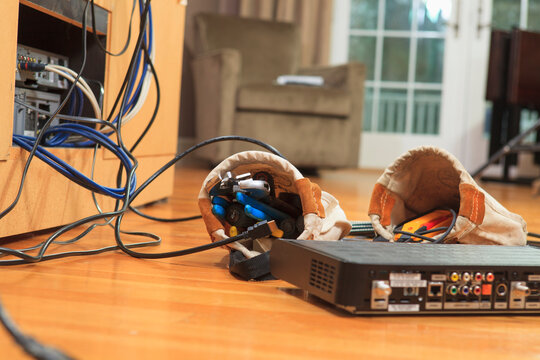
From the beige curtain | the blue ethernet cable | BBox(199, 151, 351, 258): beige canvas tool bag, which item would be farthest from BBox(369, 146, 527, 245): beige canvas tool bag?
the beige curtain

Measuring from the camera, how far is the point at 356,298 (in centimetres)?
62

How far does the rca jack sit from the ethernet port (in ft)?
0.22

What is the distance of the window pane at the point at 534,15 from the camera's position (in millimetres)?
3977

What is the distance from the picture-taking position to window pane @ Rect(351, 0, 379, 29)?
4.16m

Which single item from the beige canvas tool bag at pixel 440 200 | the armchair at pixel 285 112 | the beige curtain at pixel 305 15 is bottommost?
the beige canvas tool bag at pixel 440 200

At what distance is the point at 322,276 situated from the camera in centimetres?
65

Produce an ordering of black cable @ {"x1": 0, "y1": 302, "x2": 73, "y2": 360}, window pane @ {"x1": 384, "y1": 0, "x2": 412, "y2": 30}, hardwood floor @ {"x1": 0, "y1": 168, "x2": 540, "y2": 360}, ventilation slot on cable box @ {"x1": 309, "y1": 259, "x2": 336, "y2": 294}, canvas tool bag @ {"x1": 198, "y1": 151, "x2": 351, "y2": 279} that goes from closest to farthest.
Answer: black cable @ {"x1": 0, "y1": 302, "x2": 73, "y2": 360}, hardwood floor @ {"x1": 0, "y1": 168, "x2": 540, "y2": 360}, ventilation slot on cable box @ {"x1": 309, "y1": 259, "x2": 336, "y2": 294}, canvas tool bag @ {"x1": 198, "y1": 151, "x2": 351, "y2": 279}, window pane @ {"x1": 384, "y1": 0, "x2": 412, "y2": 30}

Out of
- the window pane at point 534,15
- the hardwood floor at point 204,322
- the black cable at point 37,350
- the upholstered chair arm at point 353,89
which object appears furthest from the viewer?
the window pane at point 534,15

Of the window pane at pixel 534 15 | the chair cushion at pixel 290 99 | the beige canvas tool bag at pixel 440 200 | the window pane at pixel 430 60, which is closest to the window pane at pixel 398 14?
the window pane at pixel 430 60

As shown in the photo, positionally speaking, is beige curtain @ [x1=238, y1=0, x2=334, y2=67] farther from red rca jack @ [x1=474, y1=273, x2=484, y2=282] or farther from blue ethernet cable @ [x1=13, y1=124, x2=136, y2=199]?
red rca jack @ [x1=474, y1=273, x2=484, y2=282]

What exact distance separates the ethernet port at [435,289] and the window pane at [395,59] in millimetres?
3654

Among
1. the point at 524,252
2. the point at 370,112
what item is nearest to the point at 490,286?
the point at 524,252

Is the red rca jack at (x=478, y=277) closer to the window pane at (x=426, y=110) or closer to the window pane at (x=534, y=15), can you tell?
the window pane at (x=426, y=110)

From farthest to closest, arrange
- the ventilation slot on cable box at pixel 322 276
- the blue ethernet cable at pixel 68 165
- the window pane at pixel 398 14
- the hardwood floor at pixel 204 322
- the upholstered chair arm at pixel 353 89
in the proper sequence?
the window pane at pixel 398 14, the upholstered chair arm at pixel 353 89, the blue ethernet cable at pixel 68 165, the ventilation slot on cable box at pixel 322 276, the hardwood floor at pixel 204 322
